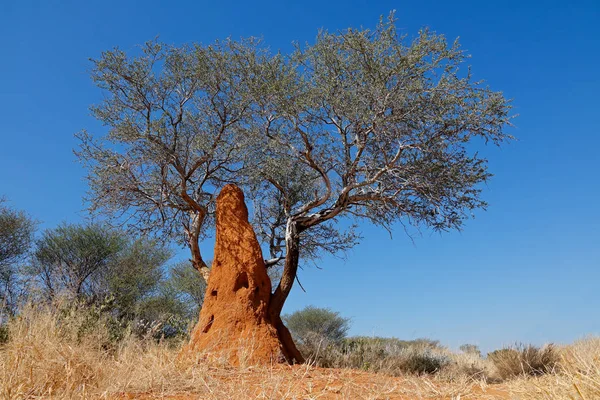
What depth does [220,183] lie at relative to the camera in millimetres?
13773

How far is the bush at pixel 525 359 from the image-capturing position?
39.7ft

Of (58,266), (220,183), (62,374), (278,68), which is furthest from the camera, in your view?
(58,266)

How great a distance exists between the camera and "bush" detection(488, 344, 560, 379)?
476 inches

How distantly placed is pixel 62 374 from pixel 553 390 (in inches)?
195

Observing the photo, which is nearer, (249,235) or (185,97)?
(249,235)

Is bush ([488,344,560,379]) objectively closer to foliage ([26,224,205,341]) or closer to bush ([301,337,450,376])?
bush ([301,337,450,376])

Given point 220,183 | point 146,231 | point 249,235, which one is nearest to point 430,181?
point 249,235

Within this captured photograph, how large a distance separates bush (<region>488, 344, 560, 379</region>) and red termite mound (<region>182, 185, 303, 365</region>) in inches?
215

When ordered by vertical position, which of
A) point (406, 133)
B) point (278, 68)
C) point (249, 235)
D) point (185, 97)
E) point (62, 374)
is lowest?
point (62, 374)

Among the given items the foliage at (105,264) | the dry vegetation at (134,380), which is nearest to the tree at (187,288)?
the foliage at (105,264)

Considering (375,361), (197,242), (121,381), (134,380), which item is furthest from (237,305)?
(375,361)

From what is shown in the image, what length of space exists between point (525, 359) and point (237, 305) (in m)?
7.60

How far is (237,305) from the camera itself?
956 cm

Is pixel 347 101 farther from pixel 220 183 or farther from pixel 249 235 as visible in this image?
pixel 220 183
